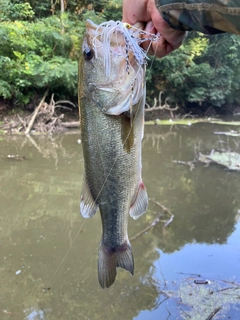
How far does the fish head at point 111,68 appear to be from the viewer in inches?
50.8

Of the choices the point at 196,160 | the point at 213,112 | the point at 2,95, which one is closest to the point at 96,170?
the point at 196,160

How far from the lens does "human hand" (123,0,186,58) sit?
1.27 meters

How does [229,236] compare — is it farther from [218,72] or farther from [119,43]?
[218,72]

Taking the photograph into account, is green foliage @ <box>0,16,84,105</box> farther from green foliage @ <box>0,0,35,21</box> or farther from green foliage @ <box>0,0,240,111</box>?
green foliage @ <box>0,0,35,21</box>

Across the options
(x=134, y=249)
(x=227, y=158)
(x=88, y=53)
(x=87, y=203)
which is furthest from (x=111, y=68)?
(x=227, y=158)

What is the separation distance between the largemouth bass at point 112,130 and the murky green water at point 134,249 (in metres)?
1.25

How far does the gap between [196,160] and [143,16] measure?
19.0 feet

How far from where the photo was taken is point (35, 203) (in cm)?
447

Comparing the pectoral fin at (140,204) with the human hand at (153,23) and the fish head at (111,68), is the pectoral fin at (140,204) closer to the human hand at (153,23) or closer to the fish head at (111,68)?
the fish head at (111,68)

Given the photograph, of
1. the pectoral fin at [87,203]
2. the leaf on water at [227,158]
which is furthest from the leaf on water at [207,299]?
the leaf on water at [227,158]

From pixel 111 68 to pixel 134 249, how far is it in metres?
2.55

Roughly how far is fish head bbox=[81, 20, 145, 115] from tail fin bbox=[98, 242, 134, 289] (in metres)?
0.72

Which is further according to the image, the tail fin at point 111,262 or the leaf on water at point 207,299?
the leaf on water at point 207,299

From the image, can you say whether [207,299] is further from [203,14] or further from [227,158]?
[227,158]
